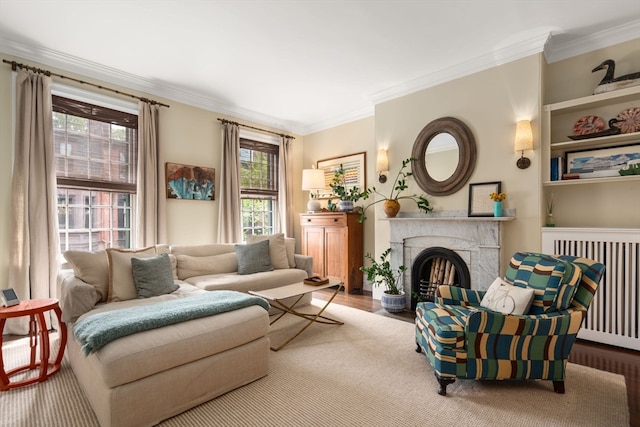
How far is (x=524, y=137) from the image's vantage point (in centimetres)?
320

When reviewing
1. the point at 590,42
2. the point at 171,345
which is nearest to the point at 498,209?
the point at 590,42

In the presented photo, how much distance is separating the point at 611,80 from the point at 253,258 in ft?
14.0

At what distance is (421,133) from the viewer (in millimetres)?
4090

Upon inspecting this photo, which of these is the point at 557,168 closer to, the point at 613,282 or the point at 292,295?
the point at 613,282

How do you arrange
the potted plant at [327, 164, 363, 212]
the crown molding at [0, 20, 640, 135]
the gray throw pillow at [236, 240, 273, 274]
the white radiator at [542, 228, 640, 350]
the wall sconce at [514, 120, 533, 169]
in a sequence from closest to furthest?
the white radiator at [542, 228, 640, 350], the crown molding at [0, 20, 640, 135], the wall sconce at [514, 120, 533, 169], the gray throw pillow at [236, 240, 273, 274], the potted plant at [327, 164, 363, 212]

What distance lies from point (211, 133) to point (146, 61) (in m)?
1.39

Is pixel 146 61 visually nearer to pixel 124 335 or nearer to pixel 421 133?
pixel 124 335

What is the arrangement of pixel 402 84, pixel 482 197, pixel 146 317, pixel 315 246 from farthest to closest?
pixel 315 246
pixel 402 84
pixel 482 197
pixel 146 317

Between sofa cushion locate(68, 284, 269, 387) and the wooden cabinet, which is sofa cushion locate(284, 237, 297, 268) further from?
sofa cushion locate(68, 284, 269, 387)

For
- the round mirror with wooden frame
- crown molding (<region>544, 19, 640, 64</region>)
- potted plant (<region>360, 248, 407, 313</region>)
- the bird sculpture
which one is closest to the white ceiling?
crown molding (<region>544, 19, 640, 64</region>)

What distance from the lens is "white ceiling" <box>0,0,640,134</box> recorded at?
2664 mm

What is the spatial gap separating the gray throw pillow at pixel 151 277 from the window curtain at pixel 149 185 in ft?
3.68

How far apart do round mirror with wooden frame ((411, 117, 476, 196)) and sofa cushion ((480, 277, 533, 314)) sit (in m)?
1.61

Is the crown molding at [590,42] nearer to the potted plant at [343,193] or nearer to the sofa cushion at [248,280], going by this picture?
the potted plant at [343,193]
